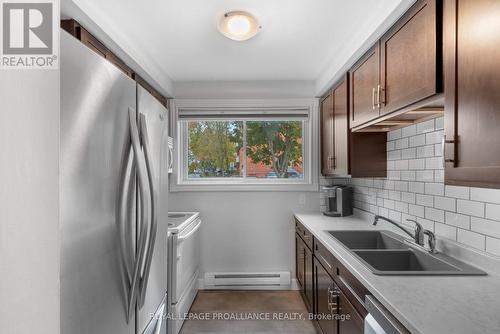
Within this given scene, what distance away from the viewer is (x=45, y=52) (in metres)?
0.75

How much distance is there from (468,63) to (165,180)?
140 centimetres

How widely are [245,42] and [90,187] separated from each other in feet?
6.13

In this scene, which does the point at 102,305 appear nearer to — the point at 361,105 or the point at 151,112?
the point at 151,112

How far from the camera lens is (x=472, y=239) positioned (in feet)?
4.91

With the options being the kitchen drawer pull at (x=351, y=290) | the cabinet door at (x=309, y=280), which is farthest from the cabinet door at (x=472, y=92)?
the cabinet door at (x=309, y=280)

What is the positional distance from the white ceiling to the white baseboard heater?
2212mm

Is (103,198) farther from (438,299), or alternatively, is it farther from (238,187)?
(238,187)

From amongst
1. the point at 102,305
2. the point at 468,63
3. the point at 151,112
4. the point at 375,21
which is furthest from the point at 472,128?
the point at 102,305

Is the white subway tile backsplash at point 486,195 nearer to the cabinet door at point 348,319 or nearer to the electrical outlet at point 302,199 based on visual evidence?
the cabinet door at point 348,319

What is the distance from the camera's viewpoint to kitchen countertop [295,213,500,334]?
93 cm

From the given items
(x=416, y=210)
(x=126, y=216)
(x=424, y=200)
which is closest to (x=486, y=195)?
(x=424, y=200)

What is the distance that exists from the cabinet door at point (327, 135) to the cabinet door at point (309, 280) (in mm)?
863

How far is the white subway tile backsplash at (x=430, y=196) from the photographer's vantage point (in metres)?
1.43

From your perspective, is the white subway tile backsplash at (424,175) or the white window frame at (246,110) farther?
the white window frame at (246,110)
